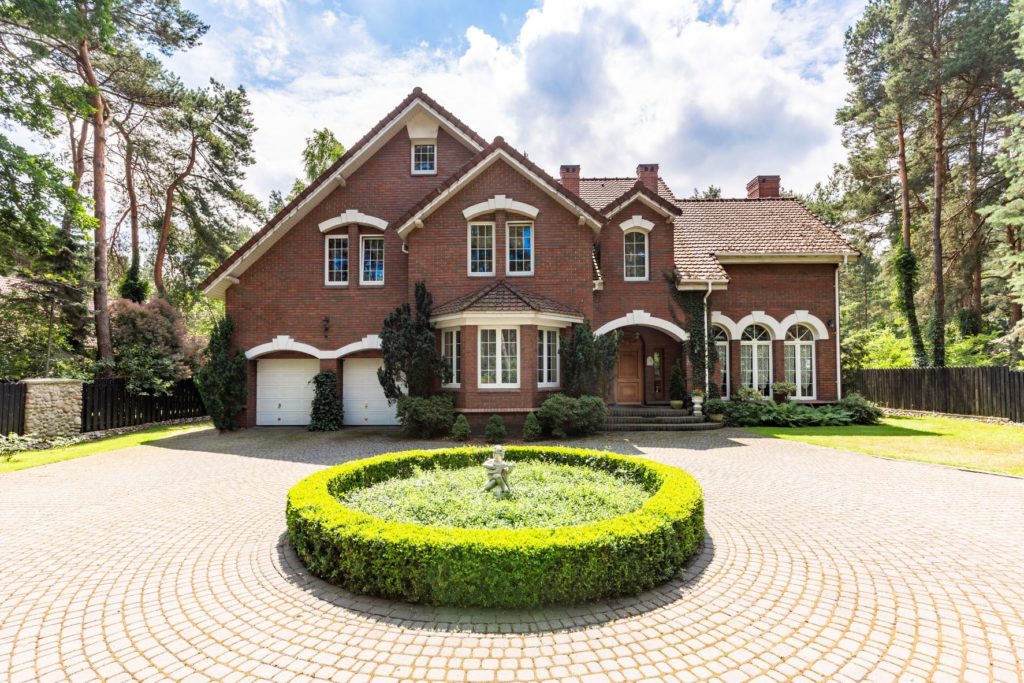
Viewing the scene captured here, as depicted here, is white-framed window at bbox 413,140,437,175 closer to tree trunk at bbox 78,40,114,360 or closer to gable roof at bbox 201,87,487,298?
gable roof at bbox 201,87,487,298

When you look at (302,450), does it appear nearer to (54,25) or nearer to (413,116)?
(413,116)

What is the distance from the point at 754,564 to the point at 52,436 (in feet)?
59.2

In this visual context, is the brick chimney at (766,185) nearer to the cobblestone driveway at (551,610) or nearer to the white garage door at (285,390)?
the cobblestone driveway at (551,610)

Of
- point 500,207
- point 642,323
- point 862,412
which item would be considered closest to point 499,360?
point 500,207

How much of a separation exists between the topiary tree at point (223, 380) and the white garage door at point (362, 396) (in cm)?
321

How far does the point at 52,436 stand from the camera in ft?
44.2

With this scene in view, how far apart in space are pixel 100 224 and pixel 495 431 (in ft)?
53.4

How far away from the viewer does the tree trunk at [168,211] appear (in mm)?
22500

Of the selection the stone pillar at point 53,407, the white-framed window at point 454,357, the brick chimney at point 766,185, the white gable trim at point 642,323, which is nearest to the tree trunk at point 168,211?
the stone pillar at point 53,407

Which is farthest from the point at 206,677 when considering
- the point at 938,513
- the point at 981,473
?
the point at 981,473

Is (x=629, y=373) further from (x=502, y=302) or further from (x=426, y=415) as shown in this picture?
(x=426, y=415)

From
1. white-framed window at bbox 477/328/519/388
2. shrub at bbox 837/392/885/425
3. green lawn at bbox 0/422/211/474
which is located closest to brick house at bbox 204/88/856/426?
white-framed window at bbox 477/328/519/388

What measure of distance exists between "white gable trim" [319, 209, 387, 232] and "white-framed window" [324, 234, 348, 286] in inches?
14.7

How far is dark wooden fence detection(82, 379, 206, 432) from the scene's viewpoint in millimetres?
14812
